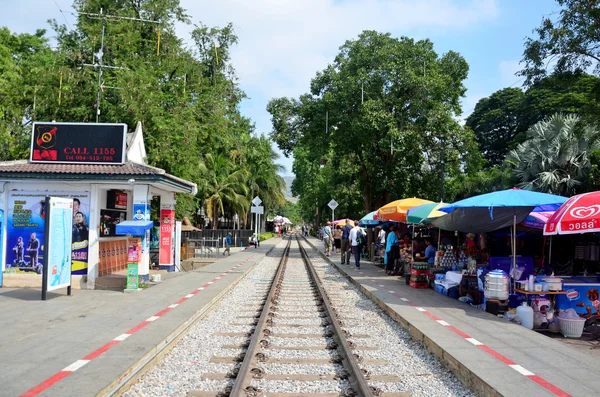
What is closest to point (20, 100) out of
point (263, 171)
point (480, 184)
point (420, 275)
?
point (420, 275)

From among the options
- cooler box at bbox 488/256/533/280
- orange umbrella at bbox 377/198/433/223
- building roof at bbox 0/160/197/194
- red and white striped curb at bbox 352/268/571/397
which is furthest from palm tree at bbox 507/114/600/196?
building roof at bbox 0/160/197/194

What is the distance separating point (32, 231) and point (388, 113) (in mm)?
19634

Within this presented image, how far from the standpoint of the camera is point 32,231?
13039 millimetres

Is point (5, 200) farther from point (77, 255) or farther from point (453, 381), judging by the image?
point (453, 381)

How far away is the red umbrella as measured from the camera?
27.6 feet

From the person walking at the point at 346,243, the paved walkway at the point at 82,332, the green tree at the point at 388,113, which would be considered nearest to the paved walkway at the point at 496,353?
the paved walkway at the point at 82,332

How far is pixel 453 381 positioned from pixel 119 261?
12.9m

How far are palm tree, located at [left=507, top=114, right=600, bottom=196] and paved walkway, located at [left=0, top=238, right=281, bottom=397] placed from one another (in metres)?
15.6

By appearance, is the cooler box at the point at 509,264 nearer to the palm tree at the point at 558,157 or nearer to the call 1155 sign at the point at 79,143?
the call 1155 sign at the point at 79,143

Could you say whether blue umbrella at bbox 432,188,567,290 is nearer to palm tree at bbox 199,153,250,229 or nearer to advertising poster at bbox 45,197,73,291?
advertising poster at bbox 45,197,73,291

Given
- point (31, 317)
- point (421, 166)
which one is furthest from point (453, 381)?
point (421, 166)

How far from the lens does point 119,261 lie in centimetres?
1606

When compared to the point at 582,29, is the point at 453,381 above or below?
below

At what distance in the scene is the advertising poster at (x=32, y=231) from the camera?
1298cm
